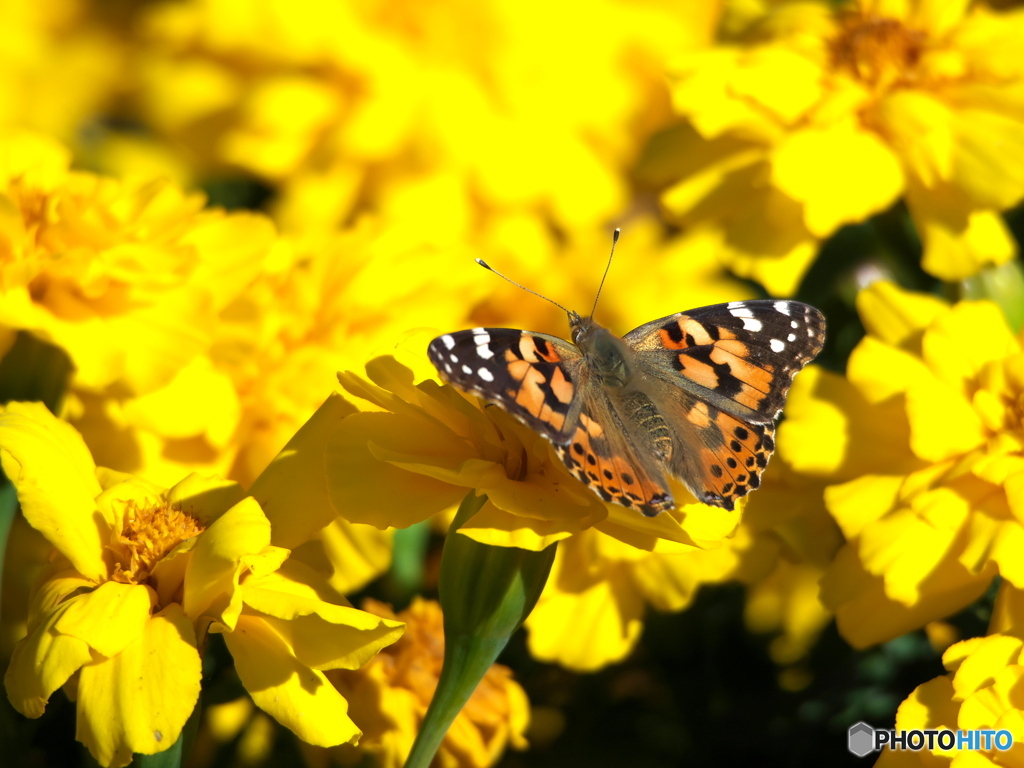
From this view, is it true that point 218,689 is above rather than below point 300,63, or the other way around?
below

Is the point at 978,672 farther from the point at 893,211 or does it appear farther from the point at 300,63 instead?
the point at 300,63

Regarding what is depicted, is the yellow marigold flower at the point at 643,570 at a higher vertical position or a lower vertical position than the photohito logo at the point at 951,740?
lower

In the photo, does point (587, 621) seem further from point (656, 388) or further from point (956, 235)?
point (956, 235)

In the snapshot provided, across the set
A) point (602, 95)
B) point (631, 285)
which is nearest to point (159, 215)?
point (631, 285)

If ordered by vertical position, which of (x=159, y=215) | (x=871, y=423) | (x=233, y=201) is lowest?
(x=233, y=201)

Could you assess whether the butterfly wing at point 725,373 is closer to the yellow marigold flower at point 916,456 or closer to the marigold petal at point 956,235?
the yellow marigold flower at point 916,456

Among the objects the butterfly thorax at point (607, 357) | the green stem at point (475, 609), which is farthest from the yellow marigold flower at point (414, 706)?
the butterfly thorax at point (607, 357)
